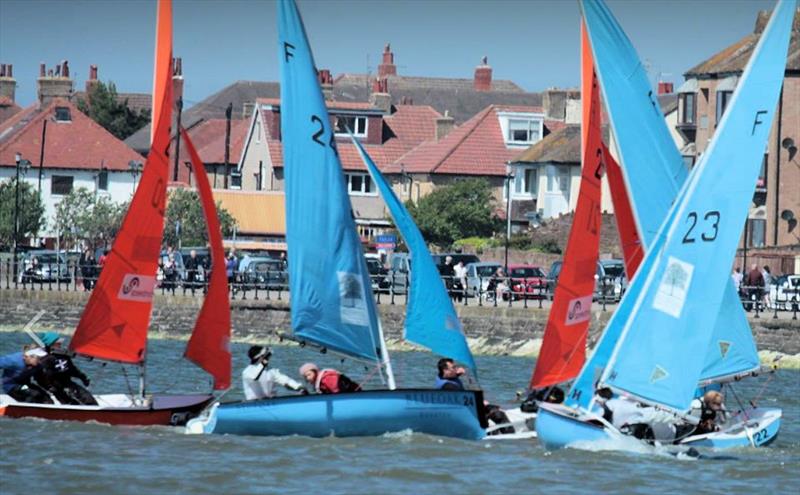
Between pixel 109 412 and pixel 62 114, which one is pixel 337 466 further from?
pixel 62 114

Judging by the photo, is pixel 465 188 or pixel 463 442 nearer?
pixel 463 442

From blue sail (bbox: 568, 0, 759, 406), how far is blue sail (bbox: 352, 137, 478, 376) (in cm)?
302

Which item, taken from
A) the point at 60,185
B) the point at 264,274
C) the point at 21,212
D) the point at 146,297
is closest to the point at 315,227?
the point at 146,297

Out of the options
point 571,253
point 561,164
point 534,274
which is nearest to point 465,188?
point 561,164

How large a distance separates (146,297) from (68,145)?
63.8 m

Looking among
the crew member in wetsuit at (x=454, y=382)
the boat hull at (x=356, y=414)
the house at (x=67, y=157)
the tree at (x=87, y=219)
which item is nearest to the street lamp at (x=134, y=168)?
the house at (x=67, y=157)

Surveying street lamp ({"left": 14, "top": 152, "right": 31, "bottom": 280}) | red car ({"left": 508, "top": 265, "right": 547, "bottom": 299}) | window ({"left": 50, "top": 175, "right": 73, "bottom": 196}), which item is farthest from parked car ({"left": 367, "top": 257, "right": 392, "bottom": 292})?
window ({"left": 50, "top": 175, "right": 73, "bottom": 196})

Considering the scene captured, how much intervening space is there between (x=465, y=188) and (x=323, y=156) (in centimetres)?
5695

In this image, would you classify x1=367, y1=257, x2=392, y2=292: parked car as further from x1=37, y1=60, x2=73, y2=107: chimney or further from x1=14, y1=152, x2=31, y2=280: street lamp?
x1=37, y1=60, x2=73, y2=107: chimney

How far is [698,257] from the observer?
84.5ft

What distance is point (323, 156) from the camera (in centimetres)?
2781

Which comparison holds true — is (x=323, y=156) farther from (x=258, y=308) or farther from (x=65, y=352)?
(x=258, y=308)

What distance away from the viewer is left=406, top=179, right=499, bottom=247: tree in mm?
82188

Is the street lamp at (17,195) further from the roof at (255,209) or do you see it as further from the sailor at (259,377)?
the sailor at (259,377)
